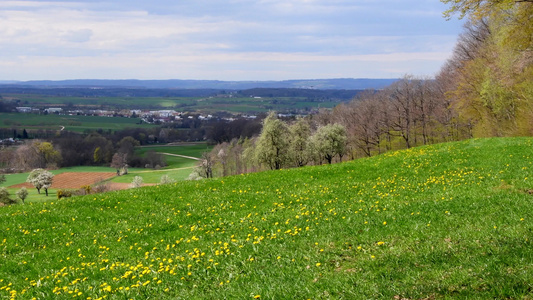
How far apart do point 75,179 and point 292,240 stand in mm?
113531

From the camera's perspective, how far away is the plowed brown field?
102919 millimetres

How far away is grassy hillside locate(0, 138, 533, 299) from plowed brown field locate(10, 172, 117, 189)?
91.0 meters

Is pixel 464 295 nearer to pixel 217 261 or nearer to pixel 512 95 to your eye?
pixel 217 261

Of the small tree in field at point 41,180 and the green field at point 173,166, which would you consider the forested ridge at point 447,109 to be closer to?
the green field at point 173,166

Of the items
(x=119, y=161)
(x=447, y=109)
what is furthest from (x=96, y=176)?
(x=447, y=109)

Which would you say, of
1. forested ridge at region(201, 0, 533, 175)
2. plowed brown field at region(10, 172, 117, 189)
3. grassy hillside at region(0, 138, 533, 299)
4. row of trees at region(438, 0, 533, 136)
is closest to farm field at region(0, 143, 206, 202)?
plowed brown field at region(10, 172, 117, 189)

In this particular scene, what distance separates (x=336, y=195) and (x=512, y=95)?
144ft

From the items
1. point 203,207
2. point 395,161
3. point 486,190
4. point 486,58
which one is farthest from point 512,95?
point 203,207

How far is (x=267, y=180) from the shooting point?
23.7 meters

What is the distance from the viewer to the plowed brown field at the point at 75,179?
103 meters

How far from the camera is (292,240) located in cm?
1211

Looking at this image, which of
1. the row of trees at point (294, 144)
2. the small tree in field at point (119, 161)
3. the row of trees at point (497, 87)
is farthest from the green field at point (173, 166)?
the row of trees at point (497, 87)

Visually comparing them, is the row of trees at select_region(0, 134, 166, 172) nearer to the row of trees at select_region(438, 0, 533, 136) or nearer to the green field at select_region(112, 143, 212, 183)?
the green field at select_region(112, 143, 212, 183)

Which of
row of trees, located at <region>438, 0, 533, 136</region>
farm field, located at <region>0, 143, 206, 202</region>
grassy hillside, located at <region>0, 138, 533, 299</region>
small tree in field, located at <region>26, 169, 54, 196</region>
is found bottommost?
farm field, located at <region>0, 143, 206, 202</region>
